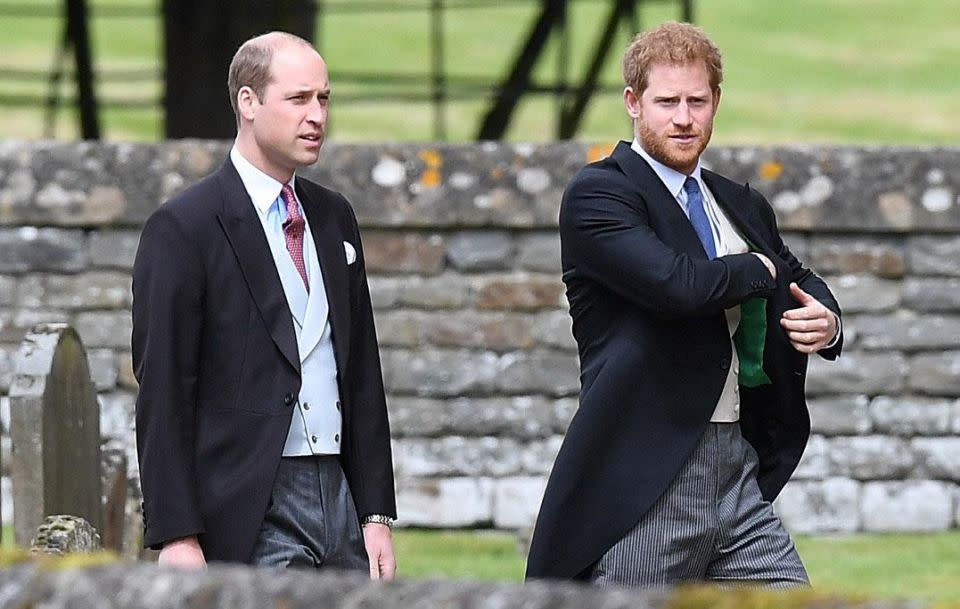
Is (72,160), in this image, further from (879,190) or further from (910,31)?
(910,31)

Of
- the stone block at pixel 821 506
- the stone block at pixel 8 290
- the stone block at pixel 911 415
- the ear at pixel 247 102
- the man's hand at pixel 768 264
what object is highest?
the ear at pixel 247 102

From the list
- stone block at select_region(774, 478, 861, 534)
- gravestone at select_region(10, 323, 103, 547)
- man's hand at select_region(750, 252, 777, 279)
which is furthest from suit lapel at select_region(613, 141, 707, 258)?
stone block at select_region(774, 478, 861, 534)

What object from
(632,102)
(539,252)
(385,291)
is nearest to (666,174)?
(632,102)

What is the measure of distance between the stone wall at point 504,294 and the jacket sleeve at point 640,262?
10.5 feet

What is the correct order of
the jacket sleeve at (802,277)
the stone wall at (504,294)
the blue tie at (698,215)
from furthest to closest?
the stone wall at (504,294)
the jacket sleeve at (802,277)
the blue tie at (698,215)

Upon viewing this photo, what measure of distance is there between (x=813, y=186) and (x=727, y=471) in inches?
132

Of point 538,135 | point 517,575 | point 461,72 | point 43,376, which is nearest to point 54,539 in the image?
point 43,376

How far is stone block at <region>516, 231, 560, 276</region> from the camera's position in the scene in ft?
23.5

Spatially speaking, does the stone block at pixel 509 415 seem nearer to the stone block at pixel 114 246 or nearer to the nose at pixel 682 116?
the stone block at pixel 114 246

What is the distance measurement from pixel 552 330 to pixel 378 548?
3.40 metres

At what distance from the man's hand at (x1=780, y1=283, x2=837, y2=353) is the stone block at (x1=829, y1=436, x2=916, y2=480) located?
3387 millimetres

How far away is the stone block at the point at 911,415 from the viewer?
7.18 m

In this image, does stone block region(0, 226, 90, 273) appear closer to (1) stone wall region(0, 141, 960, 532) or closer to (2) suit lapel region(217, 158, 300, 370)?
(1) stone wall region(0, 141, 960, 532)

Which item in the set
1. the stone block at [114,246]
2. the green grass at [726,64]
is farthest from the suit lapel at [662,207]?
the green grass at [726,64]
